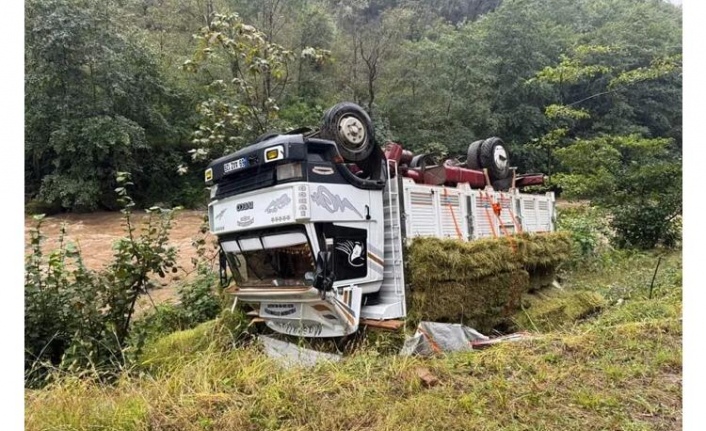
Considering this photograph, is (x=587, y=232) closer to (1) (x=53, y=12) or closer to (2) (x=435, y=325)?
(2) (x=435, y=325)

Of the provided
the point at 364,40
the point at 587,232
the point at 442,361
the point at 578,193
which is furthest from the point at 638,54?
the point at 442,361

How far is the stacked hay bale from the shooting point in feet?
19.2

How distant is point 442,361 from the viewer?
445 centimetres

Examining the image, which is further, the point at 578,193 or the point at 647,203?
the point at 578,193

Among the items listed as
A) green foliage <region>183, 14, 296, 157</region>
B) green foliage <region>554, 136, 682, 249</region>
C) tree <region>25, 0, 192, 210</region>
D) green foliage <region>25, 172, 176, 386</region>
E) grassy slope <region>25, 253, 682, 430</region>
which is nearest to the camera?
grassy slope <region>25, 253, 682, 430</region>

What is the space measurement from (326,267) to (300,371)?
129 cm

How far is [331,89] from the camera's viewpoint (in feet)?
85.3

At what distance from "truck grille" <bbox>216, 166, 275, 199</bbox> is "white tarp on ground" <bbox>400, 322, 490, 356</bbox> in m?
2.21

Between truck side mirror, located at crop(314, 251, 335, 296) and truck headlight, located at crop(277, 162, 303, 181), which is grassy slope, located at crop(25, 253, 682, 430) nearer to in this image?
truck side mirror, located at crop(314, 251, 335, 296)

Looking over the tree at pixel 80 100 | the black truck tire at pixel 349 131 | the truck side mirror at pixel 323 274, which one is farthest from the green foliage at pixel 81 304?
the tree at pixel 80 100

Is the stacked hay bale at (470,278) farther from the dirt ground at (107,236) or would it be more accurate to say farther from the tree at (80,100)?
the tree at (80,100)

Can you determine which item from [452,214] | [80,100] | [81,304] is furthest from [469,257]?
[80,100]

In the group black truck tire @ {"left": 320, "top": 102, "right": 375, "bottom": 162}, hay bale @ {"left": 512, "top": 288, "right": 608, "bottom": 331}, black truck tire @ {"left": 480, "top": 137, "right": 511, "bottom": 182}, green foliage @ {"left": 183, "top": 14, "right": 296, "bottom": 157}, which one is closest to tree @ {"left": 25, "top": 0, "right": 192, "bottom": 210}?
green foliage @ {"left": 183, "top": 14, "right": 296, "bottom": 157}

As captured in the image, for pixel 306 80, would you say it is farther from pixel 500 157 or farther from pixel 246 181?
pixel 246 181
